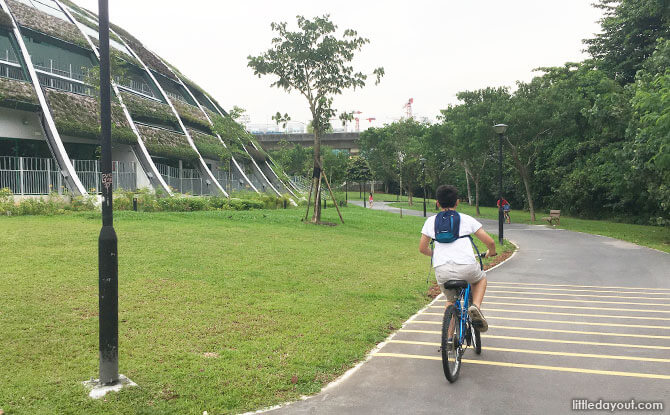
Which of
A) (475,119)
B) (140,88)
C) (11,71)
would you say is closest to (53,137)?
(11,71)

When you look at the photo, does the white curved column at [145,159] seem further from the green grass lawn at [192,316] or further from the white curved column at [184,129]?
the green grass lawn at [192,316]

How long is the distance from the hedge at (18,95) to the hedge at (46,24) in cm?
574

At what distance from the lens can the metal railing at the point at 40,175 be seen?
20078mm

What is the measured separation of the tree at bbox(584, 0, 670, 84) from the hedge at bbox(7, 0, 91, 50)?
34970 mm

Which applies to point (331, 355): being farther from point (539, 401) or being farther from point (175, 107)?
point (175, 107)

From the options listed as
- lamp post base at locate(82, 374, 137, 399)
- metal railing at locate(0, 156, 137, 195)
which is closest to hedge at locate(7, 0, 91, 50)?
metal railing at locate(0, 156, 137, 195)

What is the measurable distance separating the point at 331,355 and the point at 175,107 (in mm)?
32614

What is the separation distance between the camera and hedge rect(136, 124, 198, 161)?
27.8 meters

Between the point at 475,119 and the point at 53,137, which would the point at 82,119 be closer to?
the point at 53,137

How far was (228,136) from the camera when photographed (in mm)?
29094

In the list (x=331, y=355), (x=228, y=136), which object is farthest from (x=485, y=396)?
(x=228, y=136)

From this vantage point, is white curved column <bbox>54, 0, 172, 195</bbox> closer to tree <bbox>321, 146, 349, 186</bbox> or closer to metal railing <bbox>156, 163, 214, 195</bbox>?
metal railing <bbox>156, 163, 214, 195</bbox>

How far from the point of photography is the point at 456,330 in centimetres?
462

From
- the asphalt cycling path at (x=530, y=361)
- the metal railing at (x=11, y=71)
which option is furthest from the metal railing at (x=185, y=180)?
the asphalt cycling path at (x=530, y=361)
